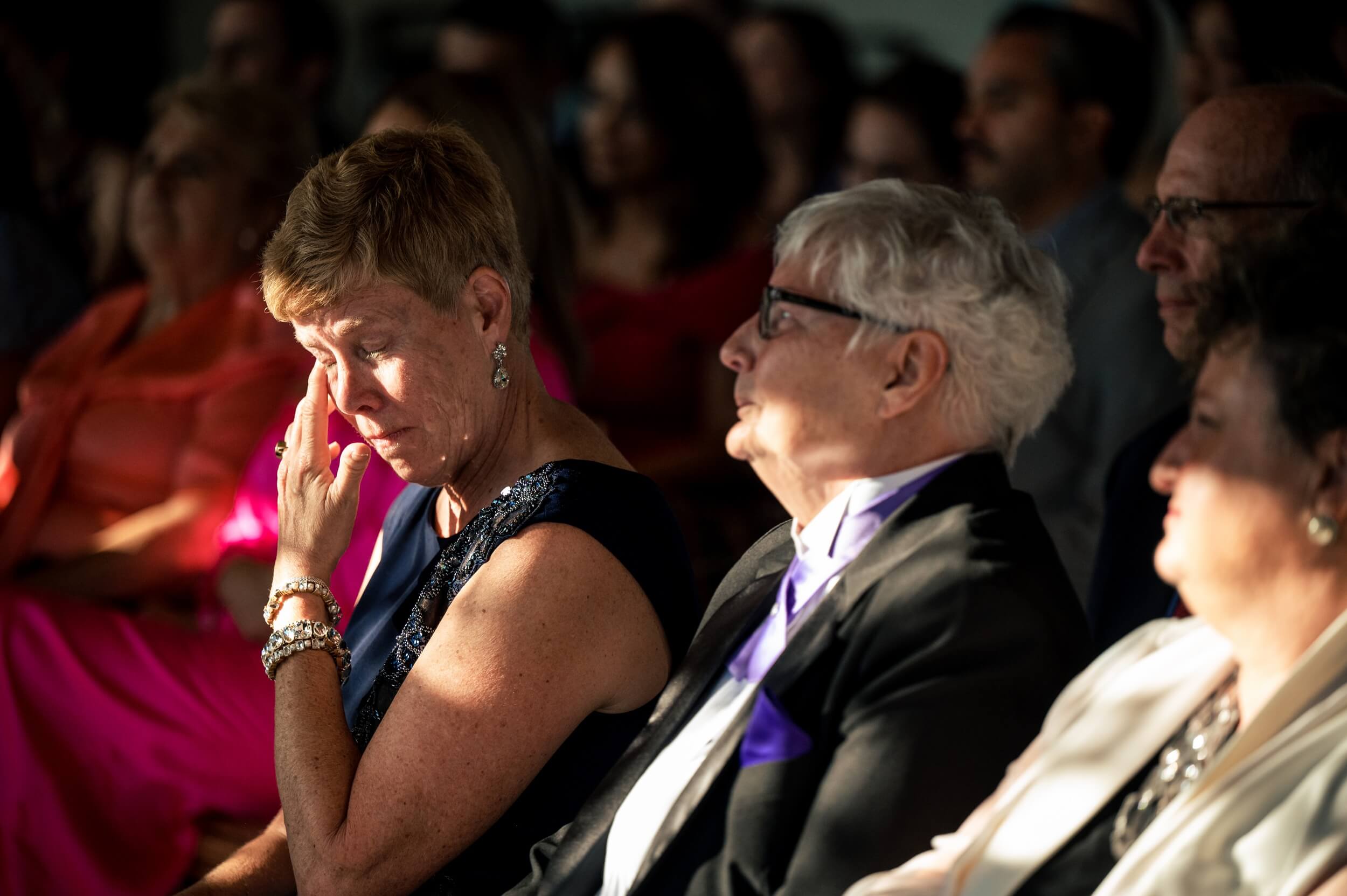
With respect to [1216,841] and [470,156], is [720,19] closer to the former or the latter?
[470,156]

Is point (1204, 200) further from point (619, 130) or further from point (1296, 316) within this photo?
point (619, 130)

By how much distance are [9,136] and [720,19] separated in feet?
8.44

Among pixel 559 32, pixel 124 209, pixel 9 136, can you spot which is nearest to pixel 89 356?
pixel 124 209

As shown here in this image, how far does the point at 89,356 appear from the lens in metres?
3.42

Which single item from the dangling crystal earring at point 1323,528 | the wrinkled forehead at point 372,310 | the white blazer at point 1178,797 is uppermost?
the wrinkled forehead at point 372,310

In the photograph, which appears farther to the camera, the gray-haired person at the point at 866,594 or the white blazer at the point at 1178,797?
the gray-haired person at the point at 866,594

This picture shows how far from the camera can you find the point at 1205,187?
2.23 m

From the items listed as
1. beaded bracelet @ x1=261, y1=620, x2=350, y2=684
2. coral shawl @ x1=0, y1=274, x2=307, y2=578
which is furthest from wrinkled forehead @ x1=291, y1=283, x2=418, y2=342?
coral shawl @ x1=0, y1=274, x2=307, y2=578

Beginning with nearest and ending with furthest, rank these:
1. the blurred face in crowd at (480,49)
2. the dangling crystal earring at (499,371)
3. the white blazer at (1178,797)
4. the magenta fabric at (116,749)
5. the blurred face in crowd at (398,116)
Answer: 1. the white blazer at (1178,797)
2. the dangling crystal earring at (499,371)
3. the magenta fabric at (116,749)
4. the blurred face in crowd at (398,116)
5. the blurred face in crowd at (480,49)

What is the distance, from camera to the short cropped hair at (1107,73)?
359 cm

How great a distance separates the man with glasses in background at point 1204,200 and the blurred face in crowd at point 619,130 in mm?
2230

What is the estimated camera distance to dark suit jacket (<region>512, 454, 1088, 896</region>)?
1.48 metres

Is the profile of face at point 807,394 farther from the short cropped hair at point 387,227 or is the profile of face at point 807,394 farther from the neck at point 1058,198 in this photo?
the neck at point 1058,198

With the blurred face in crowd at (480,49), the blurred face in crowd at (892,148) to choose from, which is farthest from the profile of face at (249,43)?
the blurred face in crowd at (892,148)
